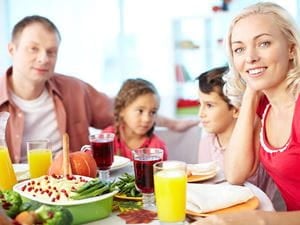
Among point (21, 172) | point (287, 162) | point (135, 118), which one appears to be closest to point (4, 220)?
point (21, 172)

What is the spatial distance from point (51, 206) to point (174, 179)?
0.32 metres

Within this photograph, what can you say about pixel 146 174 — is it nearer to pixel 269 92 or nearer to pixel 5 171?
pixel 5 171

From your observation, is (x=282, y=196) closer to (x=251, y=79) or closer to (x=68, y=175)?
(x=251, y=79)

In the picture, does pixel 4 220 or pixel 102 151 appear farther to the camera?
pixel 102 151

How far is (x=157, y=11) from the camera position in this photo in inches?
173

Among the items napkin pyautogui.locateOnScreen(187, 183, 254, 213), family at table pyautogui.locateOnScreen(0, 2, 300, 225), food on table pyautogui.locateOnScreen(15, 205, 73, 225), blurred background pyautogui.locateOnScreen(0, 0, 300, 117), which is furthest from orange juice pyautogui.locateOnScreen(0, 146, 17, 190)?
blurred background pyautogui.locateOnScreen(0, 0, 300, 117)

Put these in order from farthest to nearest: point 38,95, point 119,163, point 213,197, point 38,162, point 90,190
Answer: point 38,95
point 119,163
point 38,162
point 213,197
point 90,190

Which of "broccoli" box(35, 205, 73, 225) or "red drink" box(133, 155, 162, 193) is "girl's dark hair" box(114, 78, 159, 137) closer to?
"red drink" box(133, 155, 162, 193)

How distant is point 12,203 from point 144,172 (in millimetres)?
388

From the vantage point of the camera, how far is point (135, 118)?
8.61 ft

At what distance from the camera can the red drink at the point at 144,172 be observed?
4.61ft

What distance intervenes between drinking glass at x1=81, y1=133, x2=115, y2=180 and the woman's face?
536 millimetres

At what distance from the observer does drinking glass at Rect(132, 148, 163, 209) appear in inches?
55.4

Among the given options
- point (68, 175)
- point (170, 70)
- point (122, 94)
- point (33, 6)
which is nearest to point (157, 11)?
point (170, 70)
